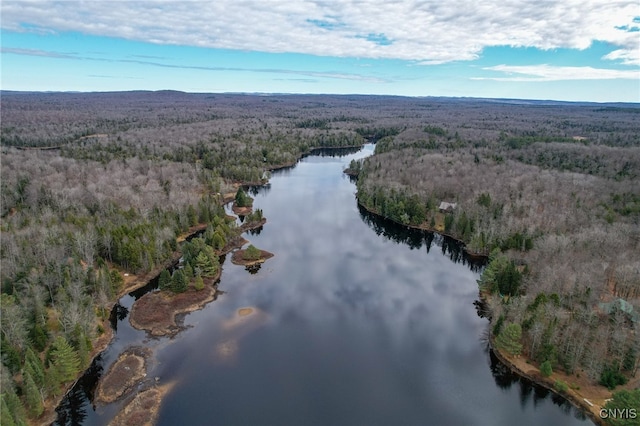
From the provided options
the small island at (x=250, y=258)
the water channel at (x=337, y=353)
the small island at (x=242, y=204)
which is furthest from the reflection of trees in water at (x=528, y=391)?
the small island at (x=242, y=204)

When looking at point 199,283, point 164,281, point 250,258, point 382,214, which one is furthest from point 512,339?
point 382,214

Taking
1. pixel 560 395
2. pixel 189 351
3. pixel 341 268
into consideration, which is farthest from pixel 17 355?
pixel 560 395

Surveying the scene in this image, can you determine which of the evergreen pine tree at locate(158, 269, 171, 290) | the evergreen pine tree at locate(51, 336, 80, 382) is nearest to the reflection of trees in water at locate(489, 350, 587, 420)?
the evergreen pine tree at locate(51, 336, 80, 382)

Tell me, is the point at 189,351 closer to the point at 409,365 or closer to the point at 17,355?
the point at 17,355

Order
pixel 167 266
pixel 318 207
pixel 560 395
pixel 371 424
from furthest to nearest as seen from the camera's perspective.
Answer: pixel 318 207, pixel 167 266, pixel 560 395, pixel 371 424

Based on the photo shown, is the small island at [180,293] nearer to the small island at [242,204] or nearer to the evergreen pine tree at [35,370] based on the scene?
the evergreen pine tree at [35,370]

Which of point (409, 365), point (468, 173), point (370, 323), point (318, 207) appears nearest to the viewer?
point (409, 365)
